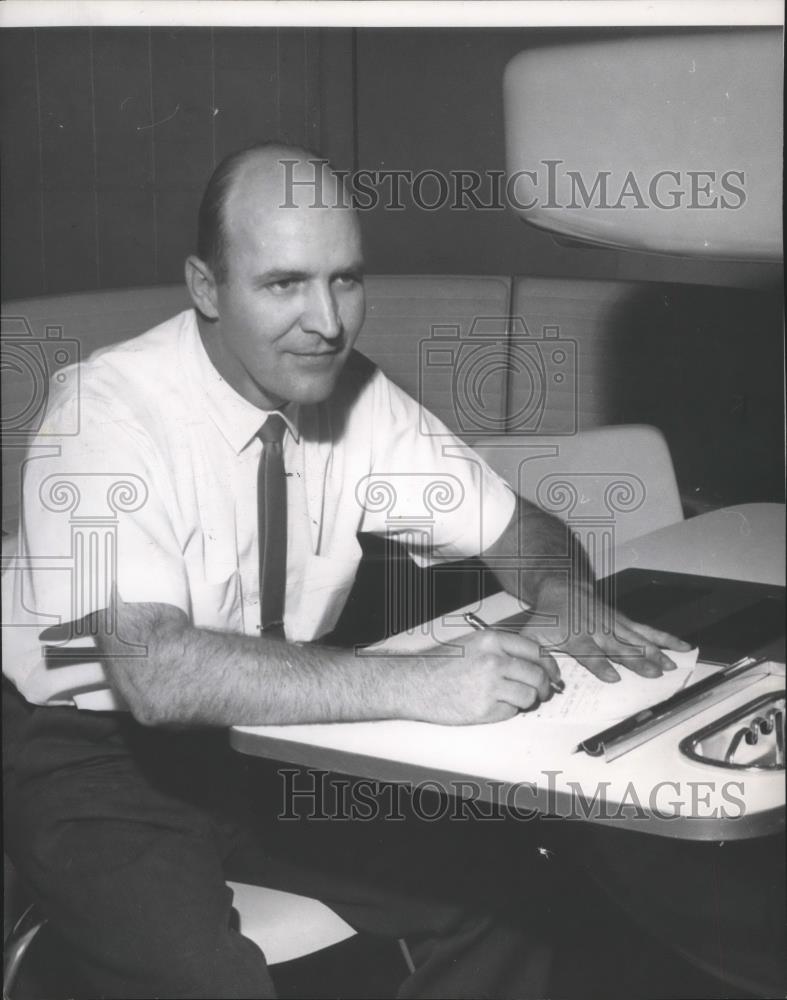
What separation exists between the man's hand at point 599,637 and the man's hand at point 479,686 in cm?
6

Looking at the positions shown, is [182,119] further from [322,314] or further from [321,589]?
[321,589]

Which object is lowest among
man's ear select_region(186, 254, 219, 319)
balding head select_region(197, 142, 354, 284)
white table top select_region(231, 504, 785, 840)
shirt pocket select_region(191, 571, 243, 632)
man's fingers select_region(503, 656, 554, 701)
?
white table top select_region(231, 504, 785, 840)

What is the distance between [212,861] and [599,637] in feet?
1.58

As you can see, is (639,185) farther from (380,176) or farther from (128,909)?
(128,909)

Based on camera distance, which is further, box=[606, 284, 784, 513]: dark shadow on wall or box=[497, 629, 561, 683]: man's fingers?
box=[606, 284, 784, 513]: dark shadow on wall

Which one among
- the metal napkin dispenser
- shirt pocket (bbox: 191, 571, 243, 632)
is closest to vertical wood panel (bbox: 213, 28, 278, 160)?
shirt pocket (bbox: 191, 571, 243, 632)

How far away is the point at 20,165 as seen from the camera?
3.28ft

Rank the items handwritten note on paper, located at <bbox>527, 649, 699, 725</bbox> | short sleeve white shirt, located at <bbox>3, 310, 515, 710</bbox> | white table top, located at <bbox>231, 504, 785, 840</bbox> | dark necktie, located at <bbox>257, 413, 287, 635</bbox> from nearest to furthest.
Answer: white table top, located at <bbox>231, 504, 785, 840</bbox> → handwritten note on paper, located at <bbox>527, 649, 699, 725</bbox> → short sleeve white shirt, located at <bbox>3, 310, 515, 710</bbox> → dark necktie, located at <bbox>257, 413, 287, 635</bbox>

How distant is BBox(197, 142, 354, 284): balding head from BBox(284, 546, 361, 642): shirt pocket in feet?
1.36

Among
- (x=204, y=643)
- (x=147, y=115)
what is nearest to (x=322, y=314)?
(x=147, y=115)

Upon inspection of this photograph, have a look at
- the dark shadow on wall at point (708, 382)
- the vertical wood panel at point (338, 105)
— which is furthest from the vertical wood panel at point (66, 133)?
the dark shadow on wall at point (708, 382)

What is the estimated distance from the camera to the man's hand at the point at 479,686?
0.93m

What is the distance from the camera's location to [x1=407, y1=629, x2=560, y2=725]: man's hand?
931mm

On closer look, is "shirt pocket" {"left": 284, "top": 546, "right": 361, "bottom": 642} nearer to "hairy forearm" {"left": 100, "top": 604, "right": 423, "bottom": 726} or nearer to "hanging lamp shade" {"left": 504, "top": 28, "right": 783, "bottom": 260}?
"hairy forearm" {"left": 100, "top": 604, "right": 423, "bottom": 726}
